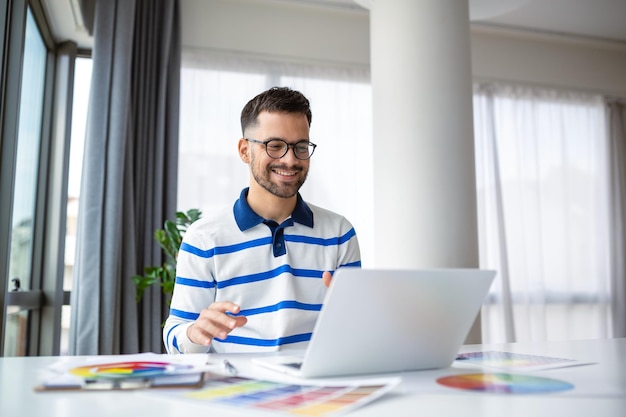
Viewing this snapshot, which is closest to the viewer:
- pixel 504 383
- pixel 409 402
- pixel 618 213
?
pixel 409 402

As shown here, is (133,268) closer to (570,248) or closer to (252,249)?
(252,249)

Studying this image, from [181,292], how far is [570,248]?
13.3 ft

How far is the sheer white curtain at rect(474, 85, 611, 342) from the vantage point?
178 inches

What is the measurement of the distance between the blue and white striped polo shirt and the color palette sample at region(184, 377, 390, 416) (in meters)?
0.63

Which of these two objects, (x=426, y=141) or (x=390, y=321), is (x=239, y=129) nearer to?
(x=426, y=141)

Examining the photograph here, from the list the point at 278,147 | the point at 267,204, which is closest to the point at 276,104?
the point at 278,147

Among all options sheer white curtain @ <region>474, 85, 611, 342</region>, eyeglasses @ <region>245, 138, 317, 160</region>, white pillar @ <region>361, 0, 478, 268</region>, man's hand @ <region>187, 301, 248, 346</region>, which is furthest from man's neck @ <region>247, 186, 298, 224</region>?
sheer white curtain @ <region>474, 85, 611, 342</region>

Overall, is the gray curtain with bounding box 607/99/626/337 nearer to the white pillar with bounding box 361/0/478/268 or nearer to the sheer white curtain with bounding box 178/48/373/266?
the sheer white curtain with bounding box 178/48/373/266

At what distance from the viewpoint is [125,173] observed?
3434 mm

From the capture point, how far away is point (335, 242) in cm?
164

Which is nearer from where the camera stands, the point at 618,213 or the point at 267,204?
the point at 267,204

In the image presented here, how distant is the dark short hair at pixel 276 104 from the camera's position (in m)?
1.54

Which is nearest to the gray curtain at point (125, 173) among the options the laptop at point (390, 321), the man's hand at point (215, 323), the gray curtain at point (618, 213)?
the man's hand at point (215, 323)

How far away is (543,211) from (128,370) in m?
4.42
